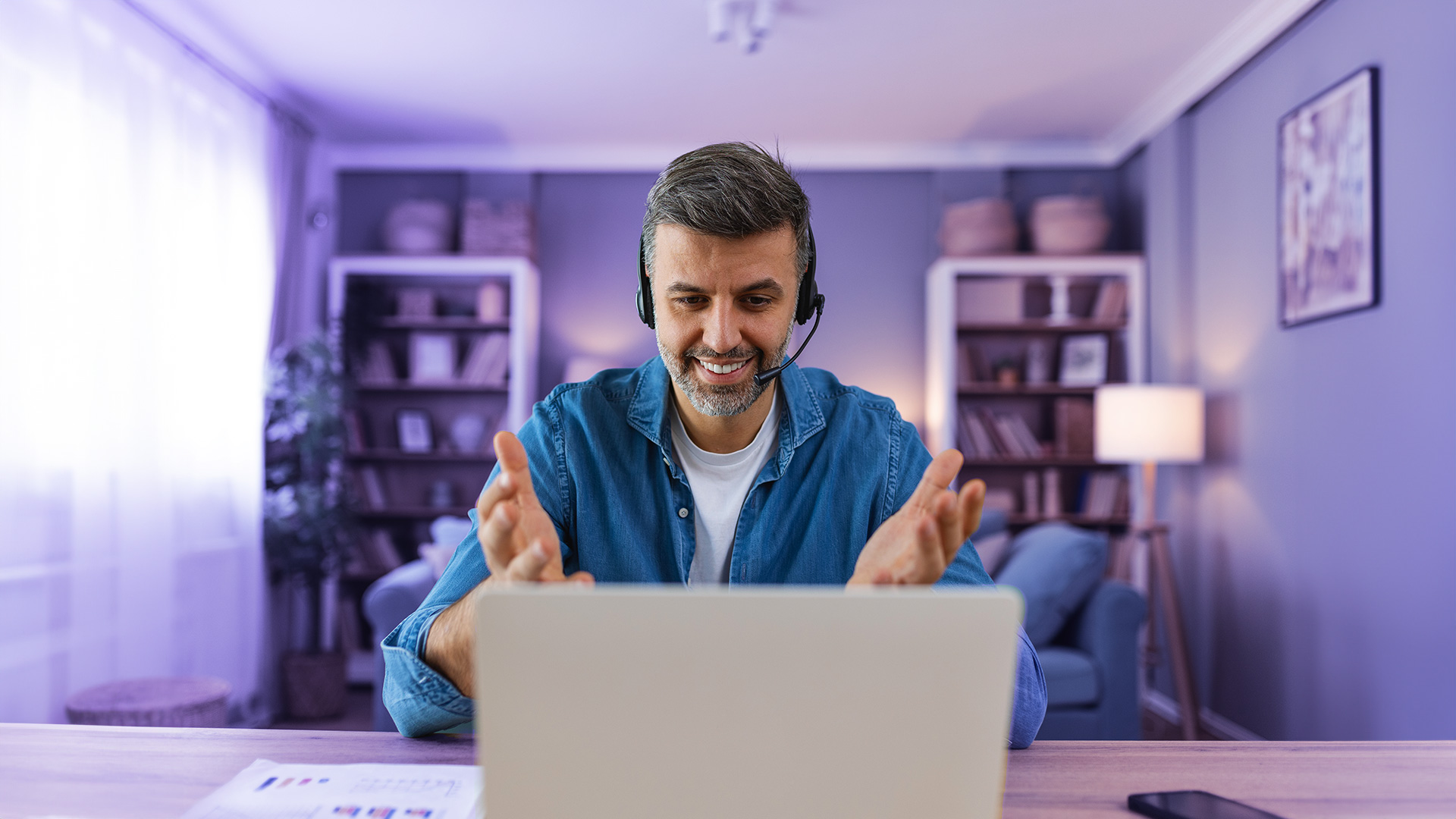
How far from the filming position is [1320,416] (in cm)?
305

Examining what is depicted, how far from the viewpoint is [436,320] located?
15.4 ft

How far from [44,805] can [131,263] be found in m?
2.93

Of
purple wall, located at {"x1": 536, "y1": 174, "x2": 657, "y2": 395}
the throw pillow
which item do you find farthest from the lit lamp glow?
purple wall, located at {"x1": 536, "y1": 174, "x2": 657, "y2": 395}

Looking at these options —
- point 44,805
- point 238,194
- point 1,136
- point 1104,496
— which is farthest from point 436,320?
point 44,805

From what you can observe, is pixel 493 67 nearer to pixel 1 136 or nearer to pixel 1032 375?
pixel 1 136

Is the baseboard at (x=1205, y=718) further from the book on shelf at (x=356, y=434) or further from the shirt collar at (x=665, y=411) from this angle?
the book on shelf at (x=356, y=434)

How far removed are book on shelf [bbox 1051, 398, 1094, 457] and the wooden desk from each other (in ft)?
12.3

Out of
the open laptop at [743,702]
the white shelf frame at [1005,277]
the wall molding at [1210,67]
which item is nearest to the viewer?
the open laptop at [743,702]

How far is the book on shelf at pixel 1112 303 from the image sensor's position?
4594 mm

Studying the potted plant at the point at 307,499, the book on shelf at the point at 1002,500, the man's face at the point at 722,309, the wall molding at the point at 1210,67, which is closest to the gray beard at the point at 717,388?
the man's face at the point at 722,309

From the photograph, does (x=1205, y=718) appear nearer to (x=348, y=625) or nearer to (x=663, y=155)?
(x=663, y=155)

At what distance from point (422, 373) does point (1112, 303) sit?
3564 millimetres

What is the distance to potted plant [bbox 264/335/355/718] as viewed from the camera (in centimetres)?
384

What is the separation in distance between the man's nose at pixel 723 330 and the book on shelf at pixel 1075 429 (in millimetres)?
3809
